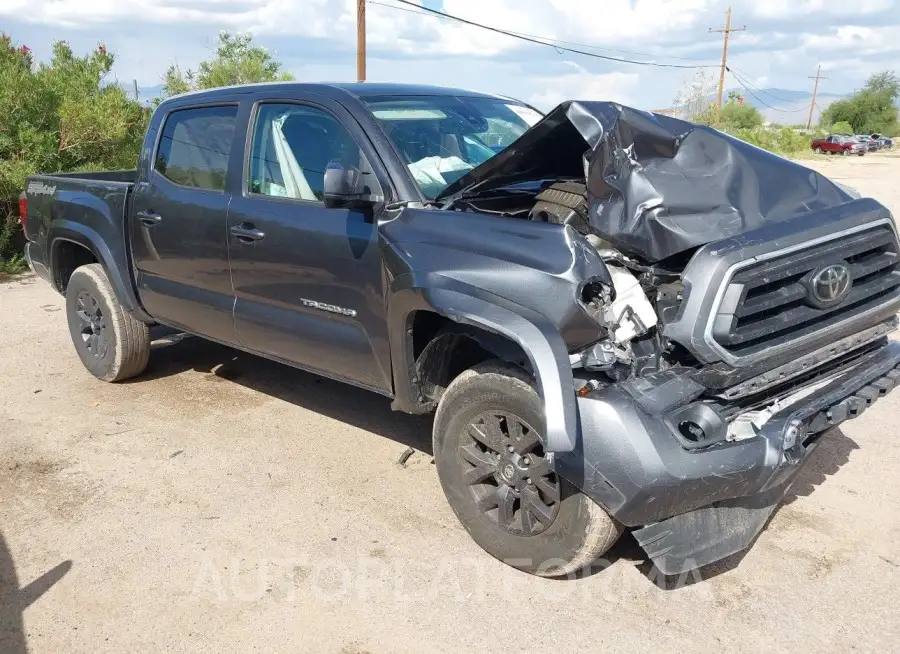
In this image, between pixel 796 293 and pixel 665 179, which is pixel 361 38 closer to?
pixel 665 179

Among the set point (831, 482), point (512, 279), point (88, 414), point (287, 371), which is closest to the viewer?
point (512, 279)

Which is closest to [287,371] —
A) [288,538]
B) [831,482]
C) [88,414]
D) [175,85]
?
[88,414]

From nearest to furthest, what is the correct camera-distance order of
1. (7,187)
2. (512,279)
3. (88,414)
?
(512,279)
(88,414)
(7,187)

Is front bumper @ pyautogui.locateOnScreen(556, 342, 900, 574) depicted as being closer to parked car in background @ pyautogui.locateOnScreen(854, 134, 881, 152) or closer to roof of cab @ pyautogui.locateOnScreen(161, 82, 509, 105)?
roof of cab @ pyautogui.locateOnScreen(161, 82, 509, 105)

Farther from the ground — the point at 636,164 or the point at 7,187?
the point at 636,164

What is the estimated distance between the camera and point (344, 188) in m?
3.56

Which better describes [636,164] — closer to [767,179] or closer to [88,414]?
[767,179]

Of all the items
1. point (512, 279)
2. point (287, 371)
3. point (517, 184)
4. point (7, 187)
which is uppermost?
point (517, 184)

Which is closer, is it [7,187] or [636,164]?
[636,164]

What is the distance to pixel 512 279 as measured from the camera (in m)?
3.11

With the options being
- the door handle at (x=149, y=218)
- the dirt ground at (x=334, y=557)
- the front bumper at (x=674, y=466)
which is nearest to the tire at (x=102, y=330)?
the dirt ground at (x=334, y=557)

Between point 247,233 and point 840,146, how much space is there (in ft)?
197

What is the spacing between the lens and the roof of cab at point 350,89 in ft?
13.7

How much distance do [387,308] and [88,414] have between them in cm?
273
